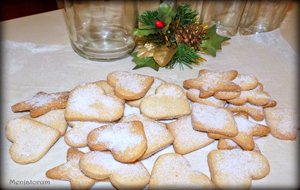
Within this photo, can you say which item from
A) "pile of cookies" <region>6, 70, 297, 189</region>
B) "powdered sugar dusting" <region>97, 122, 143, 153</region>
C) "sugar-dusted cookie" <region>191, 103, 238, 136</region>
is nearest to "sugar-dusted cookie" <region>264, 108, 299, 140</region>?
"pile of cookies" <region>6, 70, 297, 189</region>

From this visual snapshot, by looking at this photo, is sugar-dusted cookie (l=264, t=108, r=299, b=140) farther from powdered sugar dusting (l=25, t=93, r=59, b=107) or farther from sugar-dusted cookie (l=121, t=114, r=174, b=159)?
powdered sugar dusting (l=25, t=93, r=59, b=107)

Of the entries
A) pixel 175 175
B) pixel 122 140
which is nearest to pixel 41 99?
pixel 122 140

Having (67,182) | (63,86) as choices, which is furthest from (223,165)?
Answer: (63,86)

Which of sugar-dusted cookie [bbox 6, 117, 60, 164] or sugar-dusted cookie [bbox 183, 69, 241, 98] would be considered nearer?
sugar-dusted cookie [bbox 6, 117, 60, 164]

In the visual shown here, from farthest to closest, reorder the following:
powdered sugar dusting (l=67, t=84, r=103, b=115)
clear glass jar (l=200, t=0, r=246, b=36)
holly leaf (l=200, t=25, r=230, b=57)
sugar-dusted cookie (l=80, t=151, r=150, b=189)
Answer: clear glass jar (l=200, t=0, r=246, b=36)
holly leaf (l=200, t=25, r=230, b=57)
powdered sugar dusting (l=67, t=84, r=103, b=115)
sugar-dusted cookie (l=80, t=151, r=150, b=189)

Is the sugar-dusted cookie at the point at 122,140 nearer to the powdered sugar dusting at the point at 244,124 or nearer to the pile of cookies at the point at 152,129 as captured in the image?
the pile of cookies at the point at 152,129

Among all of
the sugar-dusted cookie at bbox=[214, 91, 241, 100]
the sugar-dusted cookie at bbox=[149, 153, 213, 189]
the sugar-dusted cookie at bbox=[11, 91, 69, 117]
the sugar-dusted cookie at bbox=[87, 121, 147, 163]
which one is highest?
the sugar-dusted cookie at bbox=[214, 91, 241, 100]

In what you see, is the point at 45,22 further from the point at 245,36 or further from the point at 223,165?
the point at 223,165

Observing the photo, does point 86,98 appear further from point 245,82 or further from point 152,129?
point 245,82
